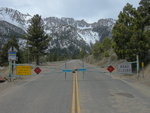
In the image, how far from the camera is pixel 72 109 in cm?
841

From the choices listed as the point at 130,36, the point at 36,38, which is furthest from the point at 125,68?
the point at 36,38

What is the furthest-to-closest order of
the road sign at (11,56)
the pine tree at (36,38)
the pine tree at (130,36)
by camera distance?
the pine tree at (36,38) → the pine tree at (130,36) → the road sign at (11,56)

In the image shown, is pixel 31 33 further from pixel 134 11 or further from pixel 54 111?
pixel 54 111

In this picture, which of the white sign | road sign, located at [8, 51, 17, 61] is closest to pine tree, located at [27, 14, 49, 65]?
road sign, located at [8, 51, 17, 61]

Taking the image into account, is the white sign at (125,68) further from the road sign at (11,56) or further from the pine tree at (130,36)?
the road sign at (11,56)

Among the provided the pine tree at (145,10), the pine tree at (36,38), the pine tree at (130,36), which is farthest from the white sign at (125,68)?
the pine tree at (36,38)

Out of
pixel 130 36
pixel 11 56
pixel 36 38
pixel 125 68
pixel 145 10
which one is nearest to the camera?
pixel 11 56

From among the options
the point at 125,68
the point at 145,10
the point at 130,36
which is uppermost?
the point at 145,10

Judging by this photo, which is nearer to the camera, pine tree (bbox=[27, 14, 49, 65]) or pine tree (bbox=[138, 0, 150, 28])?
pine tree (bbox=[138, 0, 150, 28])

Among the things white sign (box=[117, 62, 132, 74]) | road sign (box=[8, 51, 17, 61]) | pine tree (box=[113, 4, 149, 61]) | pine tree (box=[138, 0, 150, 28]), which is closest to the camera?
road sign (box=[8, 51, 17, 61])

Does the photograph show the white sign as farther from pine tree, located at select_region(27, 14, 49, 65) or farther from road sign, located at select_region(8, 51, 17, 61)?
pine tree, located at select_region(27, 14, 49, 65)

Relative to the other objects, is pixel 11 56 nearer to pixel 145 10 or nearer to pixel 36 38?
pixel 145 10

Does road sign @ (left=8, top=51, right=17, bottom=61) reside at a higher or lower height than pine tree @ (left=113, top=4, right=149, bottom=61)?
lower

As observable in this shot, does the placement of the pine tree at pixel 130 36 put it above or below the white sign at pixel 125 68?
above
